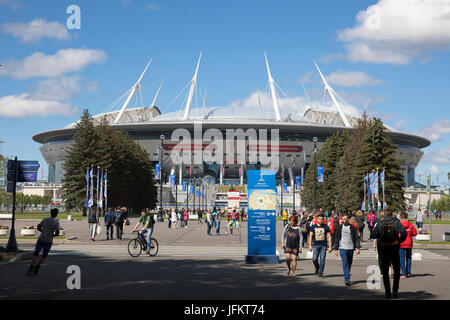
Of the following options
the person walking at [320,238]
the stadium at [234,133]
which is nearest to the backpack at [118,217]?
the person walking at [320,238]

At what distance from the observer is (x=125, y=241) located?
28312mm

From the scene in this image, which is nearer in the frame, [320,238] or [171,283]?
[171,283]

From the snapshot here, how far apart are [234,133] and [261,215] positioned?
402ft

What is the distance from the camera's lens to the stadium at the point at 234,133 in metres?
140

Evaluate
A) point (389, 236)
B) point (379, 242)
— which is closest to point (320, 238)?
point (379, 242)

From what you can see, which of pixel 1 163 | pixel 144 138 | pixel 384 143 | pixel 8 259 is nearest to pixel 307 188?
pixel 384 143

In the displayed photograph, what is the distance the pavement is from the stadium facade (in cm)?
11011

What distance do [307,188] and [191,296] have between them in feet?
283

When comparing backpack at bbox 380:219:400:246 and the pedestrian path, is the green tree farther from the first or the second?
backpack at bbox 380:219:400:246

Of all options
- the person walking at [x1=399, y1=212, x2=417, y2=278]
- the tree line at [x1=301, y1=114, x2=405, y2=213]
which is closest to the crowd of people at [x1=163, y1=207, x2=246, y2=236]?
the tree line at [x1=301, y1=114, x2=405, y2=213]

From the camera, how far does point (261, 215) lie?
59.1 ft

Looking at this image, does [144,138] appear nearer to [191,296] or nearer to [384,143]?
[384,143]

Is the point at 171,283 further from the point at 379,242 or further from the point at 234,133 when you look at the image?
the point at 234,133

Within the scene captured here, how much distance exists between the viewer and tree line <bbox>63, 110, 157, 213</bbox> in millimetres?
68438
